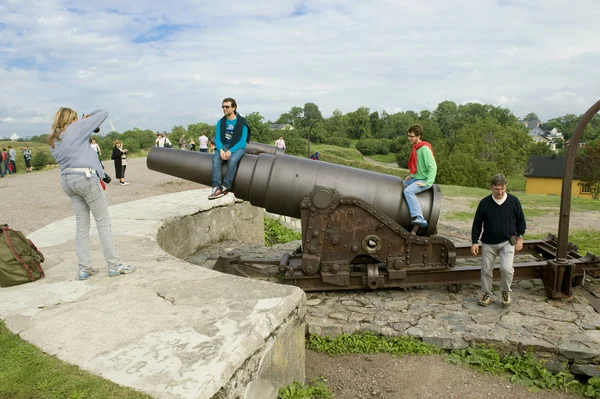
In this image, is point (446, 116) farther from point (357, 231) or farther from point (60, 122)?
point (60, 122)

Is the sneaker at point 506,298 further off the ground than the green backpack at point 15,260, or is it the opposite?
the green backpack at point 15,260

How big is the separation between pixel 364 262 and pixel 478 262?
1.87 meters

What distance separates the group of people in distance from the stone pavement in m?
0.29

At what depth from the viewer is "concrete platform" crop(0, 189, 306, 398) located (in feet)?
7.23

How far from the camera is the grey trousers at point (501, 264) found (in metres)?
4.03

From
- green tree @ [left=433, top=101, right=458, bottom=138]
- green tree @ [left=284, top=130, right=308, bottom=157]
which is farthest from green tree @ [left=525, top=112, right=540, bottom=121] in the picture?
green tree @ [left=284, top=130, right=308, bottom=157]

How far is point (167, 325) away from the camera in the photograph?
267cm

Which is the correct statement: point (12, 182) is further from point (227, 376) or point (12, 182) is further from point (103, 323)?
point (227, 376)

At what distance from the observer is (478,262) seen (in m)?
5.65

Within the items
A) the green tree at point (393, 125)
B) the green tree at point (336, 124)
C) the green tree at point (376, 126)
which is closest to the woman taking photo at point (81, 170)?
the green tree at point (336, 124)

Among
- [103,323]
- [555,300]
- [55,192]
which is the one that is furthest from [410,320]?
[55,192]

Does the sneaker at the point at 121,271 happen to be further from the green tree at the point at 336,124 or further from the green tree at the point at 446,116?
the green tree at the point at 446,116

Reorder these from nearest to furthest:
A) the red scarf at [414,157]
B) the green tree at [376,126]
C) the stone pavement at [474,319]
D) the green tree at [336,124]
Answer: the stone pavement at [474,319] → the red scarf at [414,157] → the green tree at [336,124] → the green tree at [376,126]

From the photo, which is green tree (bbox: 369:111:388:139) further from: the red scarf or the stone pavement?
the stone pavement
